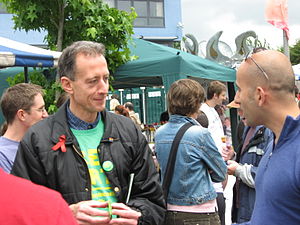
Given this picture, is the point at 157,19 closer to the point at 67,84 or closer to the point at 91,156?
the point at 67,84

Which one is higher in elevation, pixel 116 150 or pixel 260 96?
pixel 260 96

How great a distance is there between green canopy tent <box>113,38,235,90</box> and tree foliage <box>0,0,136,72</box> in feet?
0.88

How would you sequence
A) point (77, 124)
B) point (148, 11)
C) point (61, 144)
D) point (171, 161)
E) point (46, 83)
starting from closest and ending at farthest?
point (61, 144) < point (77, 124) < point (171, 161) < point (46, 83) < point (148, 11)

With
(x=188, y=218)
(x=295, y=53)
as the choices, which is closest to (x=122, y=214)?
(x=188, y=218)

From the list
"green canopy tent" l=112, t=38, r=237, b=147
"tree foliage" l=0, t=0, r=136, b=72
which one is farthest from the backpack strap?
"tree foliage" l=0, t=0, r=136, b=72

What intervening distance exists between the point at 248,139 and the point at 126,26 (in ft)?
15.3

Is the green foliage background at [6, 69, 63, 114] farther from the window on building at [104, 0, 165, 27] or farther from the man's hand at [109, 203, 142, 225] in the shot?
the window on building at [104, 0, 165, 27]

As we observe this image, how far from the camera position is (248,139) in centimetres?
388

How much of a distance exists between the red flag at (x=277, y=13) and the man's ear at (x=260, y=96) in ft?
27.9

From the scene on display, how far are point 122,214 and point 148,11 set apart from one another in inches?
1381

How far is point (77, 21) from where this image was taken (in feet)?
25.9

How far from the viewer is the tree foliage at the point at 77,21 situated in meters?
7.59

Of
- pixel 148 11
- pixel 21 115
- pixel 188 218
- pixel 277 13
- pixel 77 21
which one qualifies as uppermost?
pixel 148 11

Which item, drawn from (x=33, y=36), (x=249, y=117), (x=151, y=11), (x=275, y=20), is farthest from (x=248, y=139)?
(x=151, y=11)
